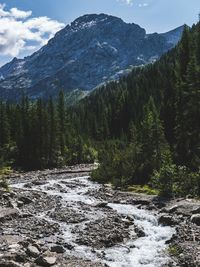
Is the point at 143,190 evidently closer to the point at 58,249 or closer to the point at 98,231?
the point at 98,231

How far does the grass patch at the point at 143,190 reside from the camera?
145ft

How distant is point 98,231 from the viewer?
27.9 m

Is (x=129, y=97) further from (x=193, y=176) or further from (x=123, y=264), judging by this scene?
(x=123, y=264)

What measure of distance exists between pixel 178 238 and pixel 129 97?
128 m

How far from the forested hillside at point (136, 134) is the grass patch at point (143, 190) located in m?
0.74

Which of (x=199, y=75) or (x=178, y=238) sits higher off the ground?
(x=199, y=75)

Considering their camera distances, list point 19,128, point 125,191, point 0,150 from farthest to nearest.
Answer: point 19,128, point 0,150, point 125,191

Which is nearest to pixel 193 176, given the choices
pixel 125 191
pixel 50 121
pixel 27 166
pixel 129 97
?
pixel 125 191

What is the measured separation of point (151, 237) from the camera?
27688 mm

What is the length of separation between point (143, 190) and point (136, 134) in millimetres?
17480

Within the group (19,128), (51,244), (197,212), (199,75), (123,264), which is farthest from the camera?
(19,128)

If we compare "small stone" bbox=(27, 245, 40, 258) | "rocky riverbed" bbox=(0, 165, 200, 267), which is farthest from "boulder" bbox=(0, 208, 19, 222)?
"small stone" bbox=(27, 245, 40, 258)

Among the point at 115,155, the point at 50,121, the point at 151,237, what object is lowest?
the point at 151,237

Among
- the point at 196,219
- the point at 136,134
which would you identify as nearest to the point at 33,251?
the point at 196,219
